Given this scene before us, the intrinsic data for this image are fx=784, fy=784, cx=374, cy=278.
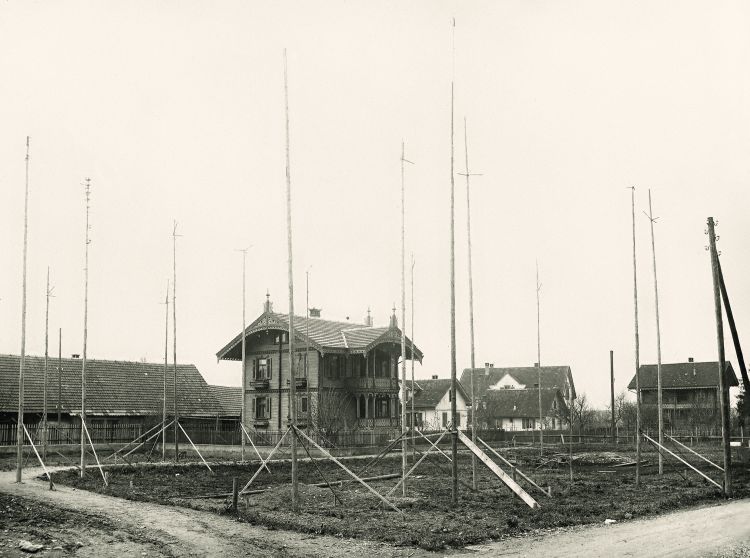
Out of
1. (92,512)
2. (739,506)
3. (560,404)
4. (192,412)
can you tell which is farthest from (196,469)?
(560,404)

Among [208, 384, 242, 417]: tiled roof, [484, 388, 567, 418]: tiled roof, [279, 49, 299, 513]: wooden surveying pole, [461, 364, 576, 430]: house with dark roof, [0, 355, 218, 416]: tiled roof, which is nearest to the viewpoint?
[279, 49, 299, 513]: wooden surveying pole

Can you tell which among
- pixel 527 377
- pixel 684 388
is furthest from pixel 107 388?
pixel 527 377

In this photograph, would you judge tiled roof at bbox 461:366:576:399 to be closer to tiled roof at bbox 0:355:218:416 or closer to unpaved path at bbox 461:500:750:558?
tiled roof at bbox 0:355:218:416

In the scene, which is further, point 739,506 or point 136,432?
point 136,432

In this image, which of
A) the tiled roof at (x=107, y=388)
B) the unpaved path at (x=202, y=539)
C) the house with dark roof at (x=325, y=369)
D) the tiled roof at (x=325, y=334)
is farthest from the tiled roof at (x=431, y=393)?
the unpaved path at (x=202, y=539)

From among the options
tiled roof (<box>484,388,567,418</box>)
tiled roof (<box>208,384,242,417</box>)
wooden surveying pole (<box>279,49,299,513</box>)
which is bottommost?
tiled roof (<box>484,388,567,418</box>)

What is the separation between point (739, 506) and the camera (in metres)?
21.0

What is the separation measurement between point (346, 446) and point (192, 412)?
50.0ft

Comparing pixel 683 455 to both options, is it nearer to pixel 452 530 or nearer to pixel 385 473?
pixel 385 473

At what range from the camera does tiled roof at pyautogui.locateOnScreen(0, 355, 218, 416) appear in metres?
50.6

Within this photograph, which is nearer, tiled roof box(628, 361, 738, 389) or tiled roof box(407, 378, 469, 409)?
tiled roof box(628, 361, 738, 389)

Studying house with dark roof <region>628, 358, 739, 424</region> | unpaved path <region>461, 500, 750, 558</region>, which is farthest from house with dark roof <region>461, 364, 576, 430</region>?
unpaved path <region>461, 500, 750, 558</region>

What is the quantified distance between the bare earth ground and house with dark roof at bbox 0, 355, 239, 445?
103 feet

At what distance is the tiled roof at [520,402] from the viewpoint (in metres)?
87.4
